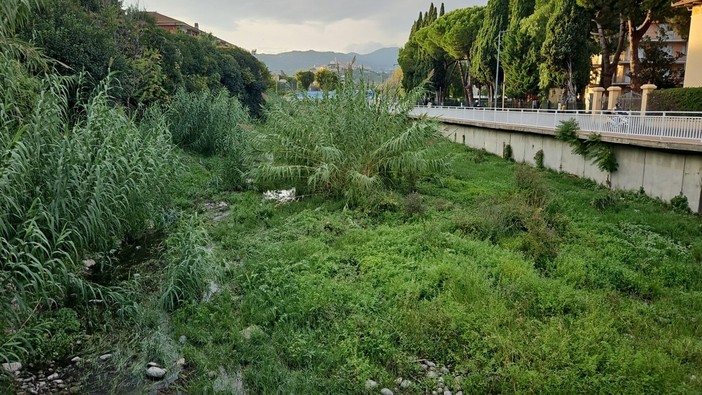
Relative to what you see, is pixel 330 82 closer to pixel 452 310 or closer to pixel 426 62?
pixel 452 310

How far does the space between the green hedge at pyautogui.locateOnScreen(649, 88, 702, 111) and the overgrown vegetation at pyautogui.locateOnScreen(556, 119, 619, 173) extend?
15.7ft

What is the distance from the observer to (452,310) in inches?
214

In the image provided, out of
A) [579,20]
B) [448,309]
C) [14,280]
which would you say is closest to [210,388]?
[14,280]

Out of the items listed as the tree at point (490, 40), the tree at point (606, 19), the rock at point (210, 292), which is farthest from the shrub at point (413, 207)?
the tree at point (490, 40)

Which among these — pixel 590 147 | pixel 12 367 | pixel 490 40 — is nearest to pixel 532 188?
pixel 590 147

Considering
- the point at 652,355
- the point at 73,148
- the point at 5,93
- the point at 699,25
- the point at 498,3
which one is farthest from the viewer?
the point at 498,3

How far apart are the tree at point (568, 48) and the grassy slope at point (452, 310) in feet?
52.2

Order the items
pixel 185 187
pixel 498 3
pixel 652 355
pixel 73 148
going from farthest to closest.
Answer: pixel 498 3 → pixel 185 187 → pixel 73 148 → pixel 652 355

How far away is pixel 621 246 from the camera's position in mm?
7730

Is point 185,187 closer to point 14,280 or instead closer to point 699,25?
Answer: point 14,280

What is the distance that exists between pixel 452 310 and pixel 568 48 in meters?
21.2

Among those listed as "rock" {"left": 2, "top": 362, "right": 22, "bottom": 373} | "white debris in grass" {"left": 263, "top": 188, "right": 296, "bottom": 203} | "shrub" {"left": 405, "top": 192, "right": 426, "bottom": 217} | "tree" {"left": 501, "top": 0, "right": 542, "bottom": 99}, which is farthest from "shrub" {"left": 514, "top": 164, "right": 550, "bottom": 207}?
"tree" {"left": 501, "top": 0, "right": 542, "bottom": 99}

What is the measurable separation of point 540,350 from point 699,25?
19.9m

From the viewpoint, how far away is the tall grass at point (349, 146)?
10914mm
